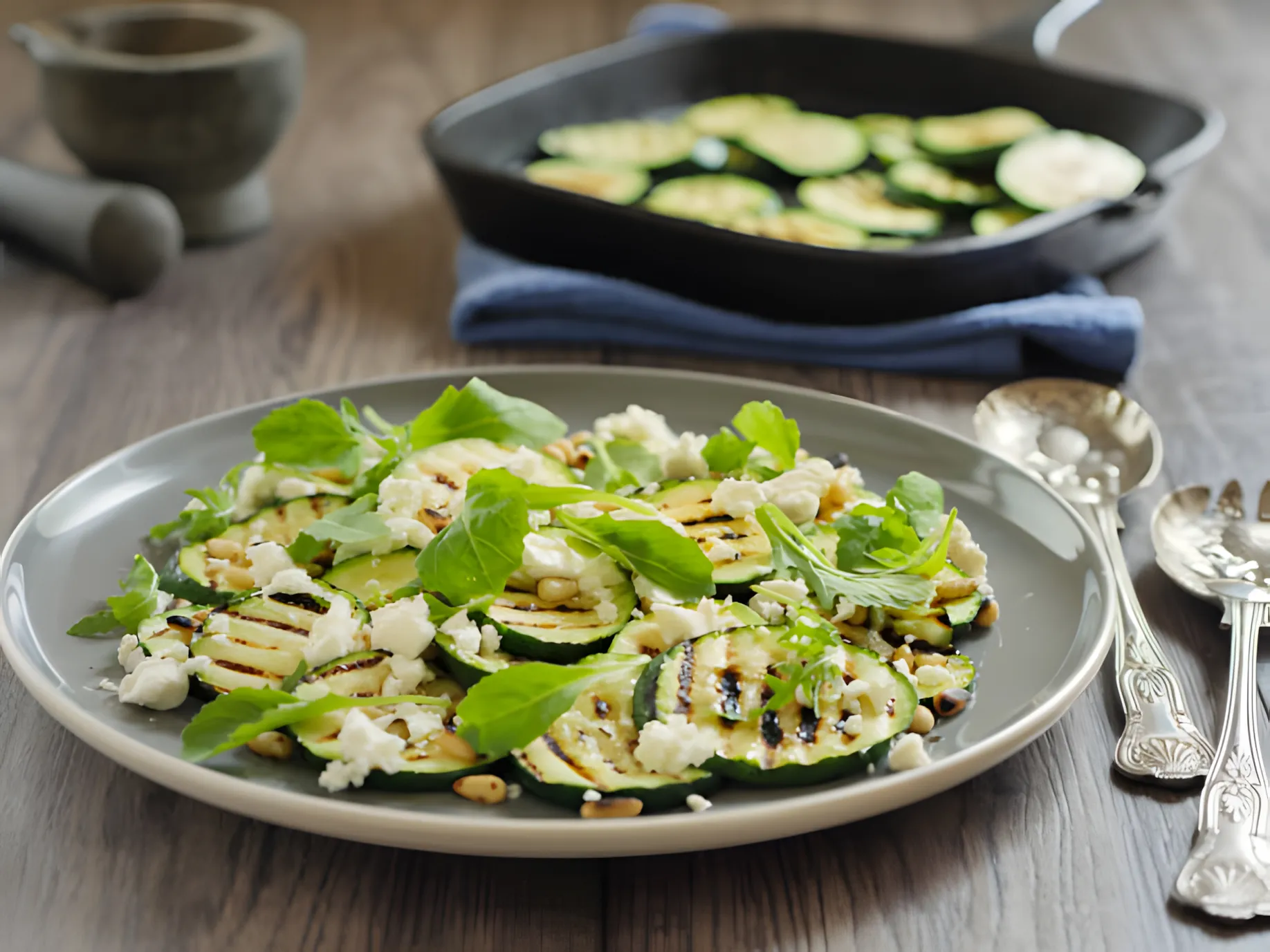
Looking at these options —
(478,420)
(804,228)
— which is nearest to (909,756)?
(478,420)

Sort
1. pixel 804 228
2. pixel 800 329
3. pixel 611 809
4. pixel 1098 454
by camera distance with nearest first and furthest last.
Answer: pixel 611 809 < pixel 1098 454 < pixel 800 329 < pixel 804 228

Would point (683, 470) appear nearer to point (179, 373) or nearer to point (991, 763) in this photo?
point (991, 763)

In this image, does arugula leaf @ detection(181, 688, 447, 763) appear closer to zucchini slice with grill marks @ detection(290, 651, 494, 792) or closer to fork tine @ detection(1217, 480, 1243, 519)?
zucchini slice with grill marks @ detection(290, 651, 494, 792)

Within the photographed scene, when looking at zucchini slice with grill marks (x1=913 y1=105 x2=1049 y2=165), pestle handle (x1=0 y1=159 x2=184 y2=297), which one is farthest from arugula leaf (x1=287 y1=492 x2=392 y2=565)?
zucchini slice with grill marks (x1=913 y1=105 x2=1049 y2=165)

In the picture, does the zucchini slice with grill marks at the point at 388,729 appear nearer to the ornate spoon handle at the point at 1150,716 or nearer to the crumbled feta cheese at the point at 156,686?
the crumbled feta cheese at the point at 156,686

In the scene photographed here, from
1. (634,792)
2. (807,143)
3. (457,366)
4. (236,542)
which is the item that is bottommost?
(457,366)

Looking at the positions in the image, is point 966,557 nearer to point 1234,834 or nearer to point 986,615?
point 986,615

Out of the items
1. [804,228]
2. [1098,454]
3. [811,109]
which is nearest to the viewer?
[1098,454]

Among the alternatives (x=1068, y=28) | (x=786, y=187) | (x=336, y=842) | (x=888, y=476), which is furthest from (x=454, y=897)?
(x=1068, y=28)
